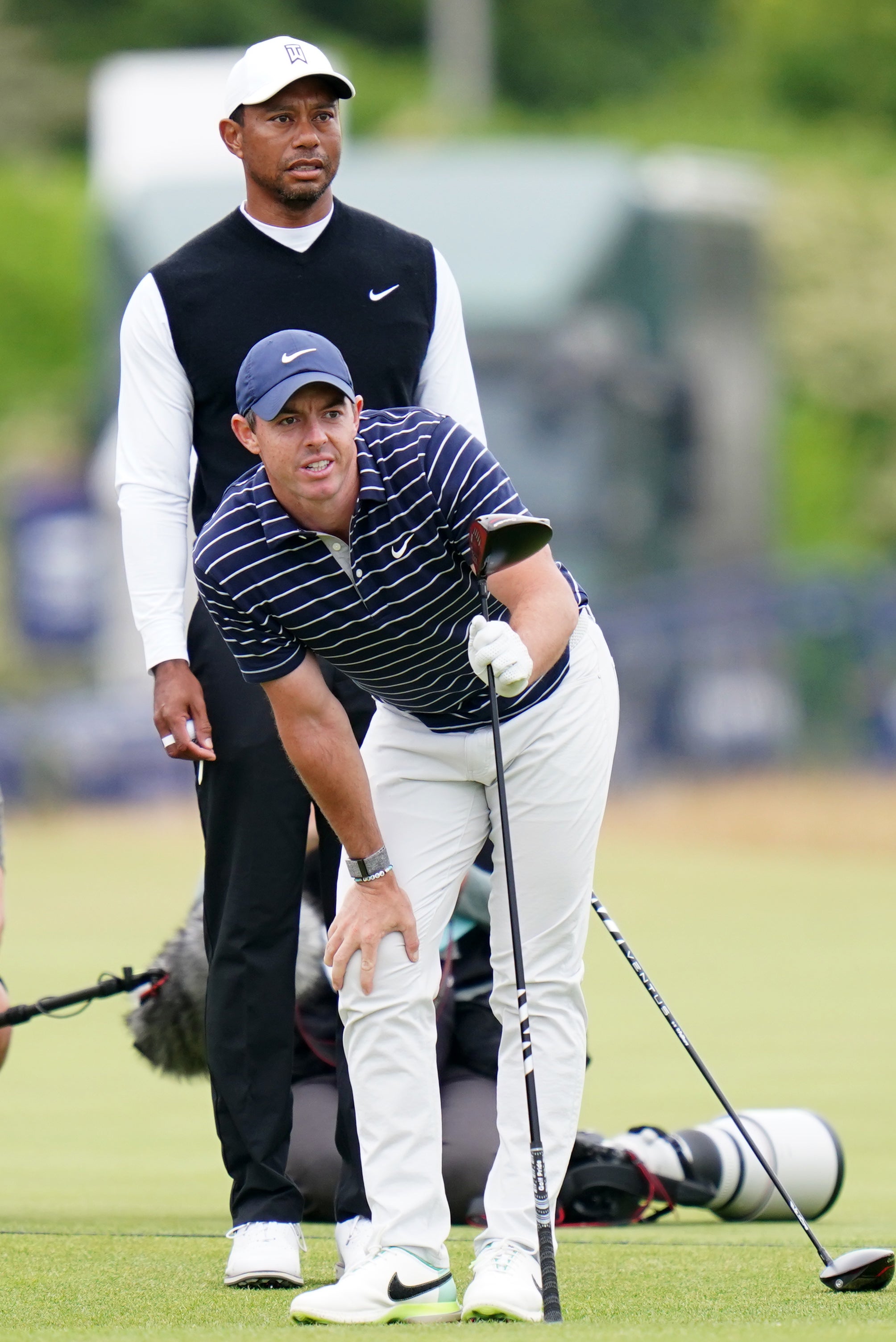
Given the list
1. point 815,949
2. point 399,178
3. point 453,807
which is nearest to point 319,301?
point 453,807

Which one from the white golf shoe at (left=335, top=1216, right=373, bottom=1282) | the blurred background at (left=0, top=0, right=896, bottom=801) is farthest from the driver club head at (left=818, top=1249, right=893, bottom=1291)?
the blurred background at (left=0, top=0, right=896, bottom=801)

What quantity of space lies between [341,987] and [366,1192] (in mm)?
344

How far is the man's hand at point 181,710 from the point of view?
438cm

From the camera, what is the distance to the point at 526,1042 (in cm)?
389

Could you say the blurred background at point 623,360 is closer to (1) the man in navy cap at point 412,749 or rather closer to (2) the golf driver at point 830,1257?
(2) the golf driver at point 830,1257

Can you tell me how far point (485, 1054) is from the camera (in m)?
5.45

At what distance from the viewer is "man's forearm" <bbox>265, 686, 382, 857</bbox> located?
12.7 feet

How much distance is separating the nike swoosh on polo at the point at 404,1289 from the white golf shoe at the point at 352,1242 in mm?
73

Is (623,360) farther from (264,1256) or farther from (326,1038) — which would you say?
(264,1256)

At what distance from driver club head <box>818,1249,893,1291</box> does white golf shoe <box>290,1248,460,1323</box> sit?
69 centimetres

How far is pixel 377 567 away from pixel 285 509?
0.18 meters

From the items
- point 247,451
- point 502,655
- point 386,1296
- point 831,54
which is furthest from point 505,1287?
point 831,54

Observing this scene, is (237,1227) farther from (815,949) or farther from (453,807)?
(815,949)

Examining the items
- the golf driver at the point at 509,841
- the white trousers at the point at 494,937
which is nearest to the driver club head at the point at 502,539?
the golf driver at the point at 509,841
